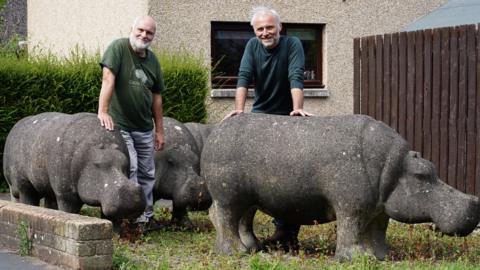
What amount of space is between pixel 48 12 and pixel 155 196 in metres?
12.8

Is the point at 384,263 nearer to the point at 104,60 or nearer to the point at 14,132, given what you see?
the point at 104,60

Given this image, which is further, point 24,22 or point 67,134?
point 24,22

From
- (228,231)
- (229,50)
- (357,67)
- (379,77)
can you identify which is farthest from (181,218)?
(229,50)

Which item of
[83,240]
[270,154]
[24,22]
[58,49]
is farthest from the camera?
[24,22]

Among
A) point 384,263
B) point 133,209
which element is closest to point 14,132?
point 133,209

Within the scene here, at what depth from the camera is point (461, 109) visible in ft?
37.3

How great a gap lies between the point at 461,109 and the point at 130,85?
397 centimetres

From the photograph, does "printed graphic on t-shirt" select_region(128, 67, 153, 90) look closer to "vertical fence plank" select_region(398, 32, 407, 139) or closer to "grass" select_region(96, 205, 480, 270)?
"grass" select_region(96, 205, 480, 270)

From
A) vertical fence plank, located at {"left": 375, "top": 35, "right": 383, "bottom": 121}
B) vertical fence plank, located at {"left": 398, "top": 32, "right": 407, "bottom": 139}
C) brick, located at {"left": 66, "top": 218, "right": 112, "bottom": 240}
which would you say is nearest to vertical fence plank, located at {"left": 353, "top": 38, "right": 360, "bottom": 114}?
vertical fence plank, located at {"left": 375, "top": 35, "right": 383, "bottom": 121}

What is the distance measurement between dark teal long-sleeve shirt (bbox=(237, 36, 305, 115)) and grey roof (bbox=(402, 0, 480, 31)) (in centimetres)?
520

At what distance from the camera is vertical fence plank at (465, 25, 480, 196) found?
440 inches

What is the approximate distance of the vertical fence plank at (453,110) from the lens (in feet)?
37.5

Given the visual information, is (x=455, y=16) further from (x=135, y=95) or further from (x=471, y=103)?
(x=135, y=95)

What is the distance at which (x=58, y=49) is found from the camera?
21.9 m
